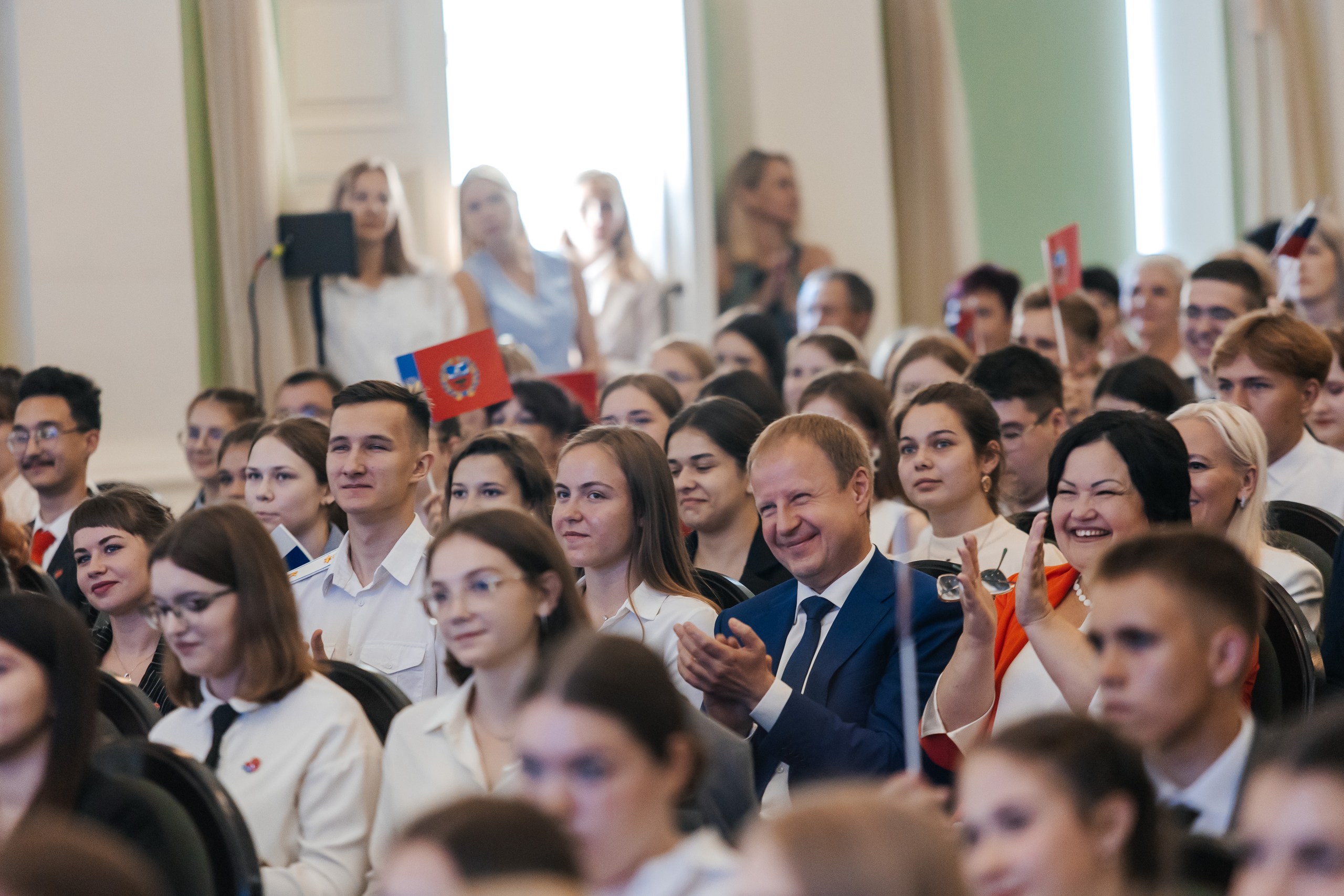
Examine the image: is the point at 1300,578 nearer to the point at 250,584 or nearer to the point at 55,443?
the point at 250,584

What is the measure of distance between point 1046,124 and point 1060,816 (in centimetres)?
867

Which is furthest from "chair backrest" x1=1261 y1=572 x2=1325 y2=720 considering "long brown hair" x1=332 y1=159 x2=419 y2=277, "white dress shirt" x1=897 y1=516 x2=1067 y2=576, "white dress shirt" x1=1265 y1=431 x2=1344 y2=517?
"long brown hair" x1=332 y1=159 x2=419 y2=277

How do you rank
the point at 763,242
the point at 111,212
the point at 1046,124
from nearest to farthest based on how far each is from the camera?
1. the point at 111,212
2. the point at 763,242
3. the point at 1046,124

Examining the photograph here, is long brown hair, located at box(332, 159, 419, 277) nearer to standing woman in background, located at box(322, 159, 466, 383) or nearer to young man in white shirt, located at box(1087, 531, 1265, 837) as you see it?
standing woman in background, located at box(322, 159, 466, 383)

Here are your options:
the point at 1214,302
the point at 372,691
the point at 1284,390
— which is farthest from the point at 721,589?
the point at 1214,302

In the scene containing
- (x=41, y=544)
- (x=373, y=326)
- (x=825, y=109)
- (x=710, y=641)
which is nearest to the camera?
(x=710, y=641)

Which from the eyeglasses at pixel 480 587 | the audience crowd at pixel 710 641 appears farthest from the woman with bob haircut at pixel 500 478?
the eyeglasses at pixel 480 587

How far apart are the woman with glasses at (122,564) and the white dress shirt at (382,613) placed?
35cm

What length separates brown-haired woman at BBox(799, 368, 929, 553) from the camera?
4125 millimetres

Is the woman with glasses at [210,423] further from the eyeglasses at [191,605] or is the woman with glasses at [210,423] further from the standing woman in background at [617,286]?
the standing woman in background at [617,286]

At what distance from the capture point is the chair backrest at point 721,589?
343cm

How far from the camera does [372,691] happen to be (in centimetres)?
275

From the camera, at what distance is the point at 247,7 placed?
6.53m

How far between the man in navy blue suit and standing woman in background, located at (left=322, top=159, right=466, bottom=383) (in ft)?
12.4
